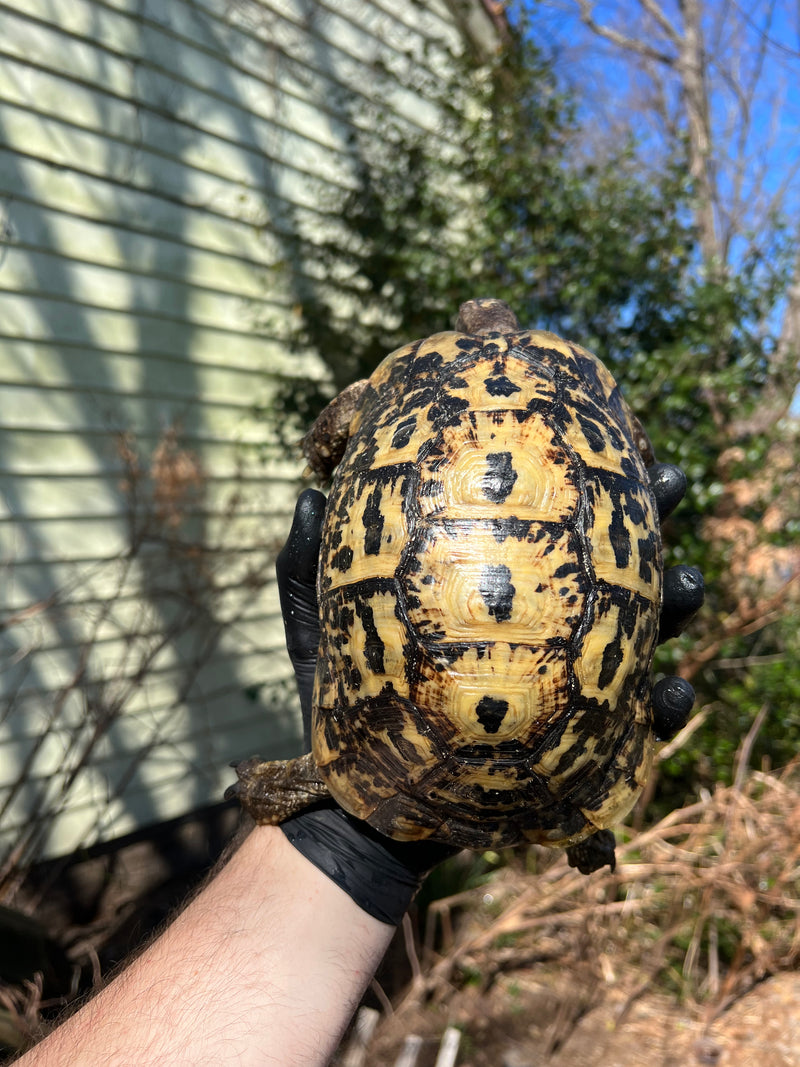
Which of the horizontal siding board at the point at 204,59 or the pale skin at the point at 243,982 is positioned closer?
the pale skin at the point at 243,982

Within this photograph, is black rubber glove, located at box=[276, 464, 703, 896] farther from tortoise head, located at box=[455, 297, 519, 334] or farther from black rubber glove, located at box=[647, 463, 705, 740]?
tortoise head, located at box=[455, 297, 519, 334]

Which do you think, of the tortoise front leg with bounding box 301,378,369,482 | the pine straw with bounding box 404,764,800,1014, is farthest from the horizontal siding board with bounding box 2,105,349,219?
the pine straw with bounding box 404,764,800,1014

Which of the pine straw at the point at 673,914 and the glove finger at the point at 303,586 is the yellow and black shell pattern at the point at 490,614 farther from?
the pine straw at the point at 673,914

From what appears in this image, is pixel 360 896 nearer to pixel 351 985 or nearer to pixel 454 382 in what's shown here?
pixel 351 985

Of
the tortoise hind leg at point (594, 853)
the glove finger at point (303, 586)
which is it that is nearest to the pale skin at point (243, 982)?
the glove finger at point (303, 586)

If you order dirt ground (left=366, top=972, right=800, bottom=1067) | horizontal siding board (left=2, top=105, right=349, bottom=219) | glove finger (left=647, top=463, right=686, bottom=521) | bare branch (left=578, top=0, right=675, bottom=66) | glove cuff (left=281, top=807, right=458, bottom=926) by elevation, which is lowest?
dirt ground (left=366, top=972, right=800, bottom=1067)

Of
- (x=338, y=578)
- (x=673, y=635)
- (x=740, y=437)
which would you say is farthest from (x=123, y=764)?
(x=740, y=437)
